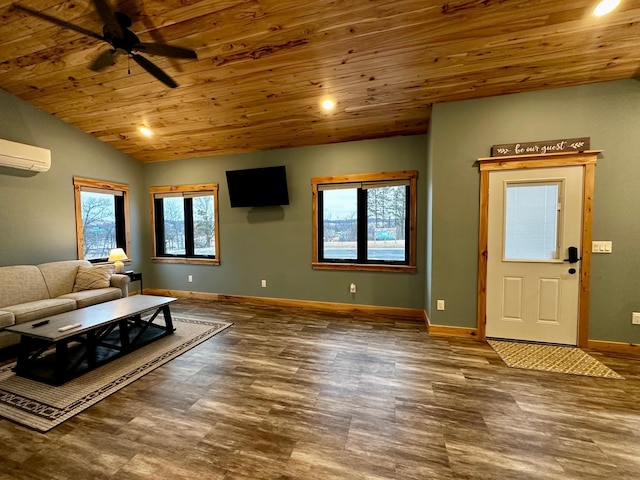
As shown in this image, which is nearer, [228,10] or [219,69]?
[228,10]

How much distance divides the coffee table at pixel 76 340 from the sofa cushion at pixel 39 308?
1.17 feet

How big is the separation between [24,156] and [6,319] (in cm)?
221

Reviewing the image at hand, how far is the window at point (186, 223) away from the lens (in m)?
5.31

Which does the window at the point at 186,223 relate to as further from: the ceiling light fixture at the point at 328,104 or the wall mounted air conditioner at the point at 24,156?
the ceiling light fixture at the point at 328,104

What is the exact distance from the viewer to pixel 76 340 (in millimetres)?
2635

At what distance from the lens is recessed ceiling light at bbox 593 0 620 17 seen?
6.93 ft

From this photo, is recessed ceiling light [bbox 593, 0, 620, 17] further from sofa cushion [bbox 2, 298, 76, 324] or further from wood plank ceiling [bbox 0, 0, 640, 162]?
sofa cushion [bbox 2, 298, 76, 324]

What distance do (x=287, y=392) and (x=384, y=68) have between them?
3183 mm

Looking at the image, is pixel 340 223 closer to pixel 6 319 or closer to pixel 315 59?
pixel 315 59

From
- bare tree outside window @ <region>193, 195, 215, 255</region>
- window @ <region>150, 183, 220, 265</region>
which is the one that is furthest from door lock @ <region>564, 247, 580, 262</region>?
bare tree outside window @ <region>193, 195, 215, 255</region>

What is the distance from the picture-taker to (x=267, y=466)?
159 centimetres

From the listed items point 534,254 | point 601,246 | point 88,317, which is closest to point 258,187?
point 88,317

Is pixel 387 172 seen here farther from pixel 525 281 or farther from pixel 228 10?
pixel 228 10

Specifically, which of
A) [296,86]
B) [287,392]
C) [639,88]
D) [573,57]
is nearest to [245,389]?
Result: [287,392]
